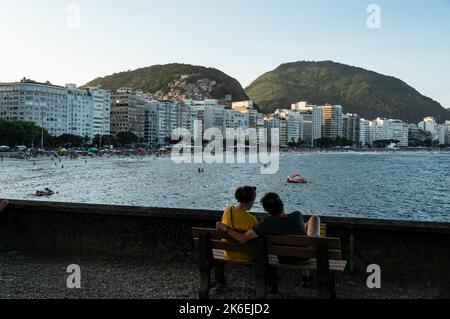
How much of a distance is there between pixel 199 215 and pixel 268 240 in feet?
6.30

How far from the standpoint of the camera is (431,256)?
6348 millimetres

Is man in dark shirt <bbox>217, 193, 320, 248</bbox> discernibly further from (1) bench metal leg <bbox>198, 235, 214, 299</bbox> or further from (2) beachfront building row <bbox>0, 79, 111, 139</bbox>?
(2) beachfront building row <bbox>0, 79, 111, 139</bbox>

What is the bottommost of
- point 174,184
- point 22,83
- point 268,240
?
point 174,184

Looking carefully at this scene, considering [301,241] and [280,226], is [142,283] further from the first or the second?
[301,241]

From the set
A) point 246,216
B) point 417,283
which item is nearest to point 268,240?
point 246,216

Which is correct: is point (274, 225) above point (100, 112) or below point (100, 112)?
below

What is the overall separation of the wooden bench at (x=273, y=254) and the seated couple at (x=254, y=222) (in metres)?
0.07

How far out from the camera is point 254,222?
5.64 m

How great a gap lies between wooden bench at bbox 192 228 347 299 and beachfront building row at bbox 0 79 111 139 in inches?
6616

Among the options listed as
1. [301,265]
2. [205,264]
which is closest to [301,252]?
[301,265]

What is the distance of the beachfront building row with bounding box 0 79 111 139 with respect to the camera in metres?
166

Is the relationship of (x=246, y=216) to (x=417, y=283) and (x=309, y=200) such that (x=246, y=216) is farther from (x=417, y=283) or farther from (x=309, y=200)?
(x=309, y=200)

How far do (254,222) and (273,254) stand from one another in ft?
1.38

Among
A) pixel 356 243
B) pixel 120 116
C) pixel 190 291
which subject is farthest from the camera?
pixel 120 116
